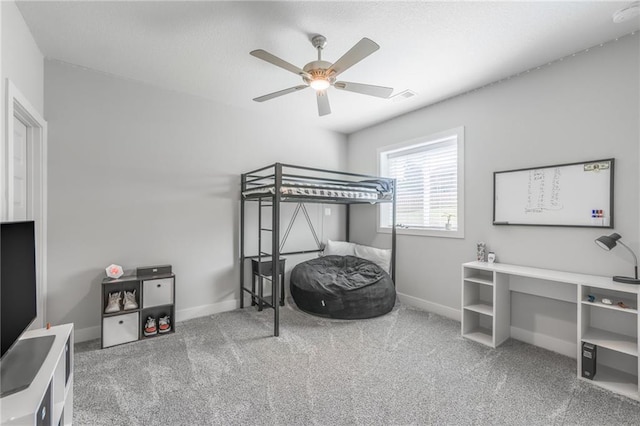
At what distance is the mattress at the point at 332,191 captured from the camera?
3.03m

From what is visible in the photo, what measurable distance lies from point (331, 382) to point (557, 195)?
97.9 inches

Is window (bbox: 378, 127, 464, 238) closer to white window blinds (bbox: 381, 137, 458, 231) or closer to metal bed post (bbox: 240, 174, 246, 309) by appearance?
white window blinds (bbox: 381, 137, 458, 231)

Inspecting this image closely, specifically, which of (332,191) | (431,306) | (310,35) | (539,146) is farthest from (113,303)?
(539,146)

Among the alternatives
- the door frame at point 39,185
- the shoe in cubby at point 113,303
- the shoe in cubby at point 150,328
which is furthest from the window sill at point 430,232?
the door frame at point 39,185

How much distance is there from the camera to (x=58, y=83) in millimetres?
2564

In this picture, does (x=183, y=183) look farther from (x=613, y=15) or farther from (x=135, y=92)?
(x=613, y=15)

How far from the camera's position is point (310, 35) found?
2.16 metres

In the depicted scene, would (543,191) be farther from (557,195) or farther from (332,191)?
(332,191)

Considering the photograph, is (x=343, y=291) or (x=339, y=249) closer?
(x=343, y=291)

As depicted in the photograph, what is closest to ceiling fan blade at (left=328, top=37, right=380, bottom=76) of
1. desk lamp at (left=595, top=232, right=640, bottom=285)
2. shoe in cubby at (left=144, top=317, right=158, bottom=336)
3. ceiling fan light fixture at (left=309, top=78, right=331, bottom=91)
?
ceiling fan light fixture at (left=309, top=78, right=331, bottom=91)

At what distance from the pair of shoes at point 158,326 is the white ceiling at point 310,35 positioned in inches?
96.1

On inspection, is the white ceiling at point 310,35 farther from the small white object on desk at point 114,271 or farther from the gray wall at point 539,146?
the small white object on desk at point 114,271

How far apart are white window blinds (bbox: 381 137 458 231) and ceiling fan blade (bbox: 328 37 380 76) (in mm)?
2011

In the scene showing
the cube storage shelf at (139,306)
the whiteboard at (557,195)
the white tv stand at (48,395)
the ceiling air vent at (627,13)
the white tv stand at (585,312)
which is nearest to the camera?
the white tv stand at (48,395)
